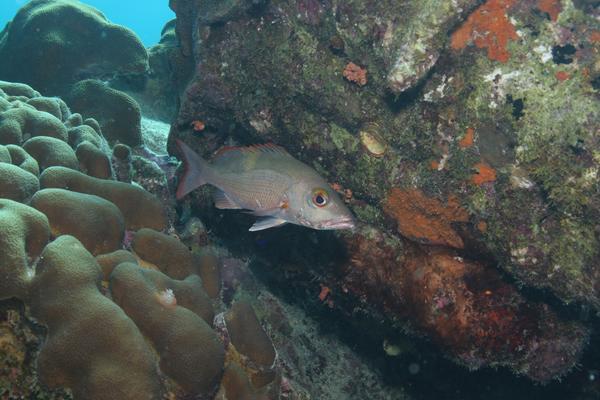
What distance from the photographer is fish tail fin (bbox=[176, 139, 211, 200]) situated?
3.50 meters

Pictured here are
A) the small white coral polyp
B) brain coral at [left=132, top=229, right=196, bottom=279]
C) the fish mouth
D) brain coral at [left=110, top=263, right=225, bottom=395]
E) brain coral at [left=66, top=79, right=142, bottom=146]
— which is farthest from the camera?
brain coral at [left=66, top=79, right=142, bottom=146]

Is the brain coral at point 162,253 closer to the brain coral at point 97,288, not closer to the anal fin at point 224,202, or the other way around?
the brain coral at point 97,288

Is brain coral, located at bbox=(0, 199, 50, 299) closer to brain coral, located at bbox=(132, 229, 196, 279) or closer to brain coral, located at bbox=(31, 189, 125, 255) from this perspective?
brain coral, located at bbox=(31, 189, 125, 255)

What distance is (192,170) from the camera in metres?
3.57

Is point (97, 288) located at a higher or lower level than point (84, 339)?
higher

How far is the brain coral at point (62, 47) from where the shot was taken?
894 cm

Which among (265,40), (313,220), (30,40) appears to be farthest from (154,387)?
(30,40)

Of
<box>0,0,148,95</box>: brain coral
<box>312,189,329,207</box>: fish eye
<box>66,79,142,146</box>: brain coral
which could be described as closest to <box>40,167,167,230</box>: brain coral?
<box>312,189,329,207</box>: fish eye

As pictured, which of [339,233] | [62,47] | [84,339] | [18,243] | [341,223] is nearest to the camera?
[84,339]

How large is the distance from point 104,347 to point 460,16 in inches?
173

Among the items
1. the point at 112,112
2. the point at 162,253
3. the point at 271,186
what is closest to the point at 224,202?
the point at 271,186

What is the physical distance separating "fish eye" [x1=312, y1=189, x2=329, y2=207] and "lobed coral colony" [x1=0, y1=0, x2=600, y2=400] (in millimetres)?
1436

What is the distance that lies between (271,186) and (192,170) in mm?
817

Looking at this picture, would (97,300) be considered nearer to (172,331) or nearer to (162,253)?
(172,331)
